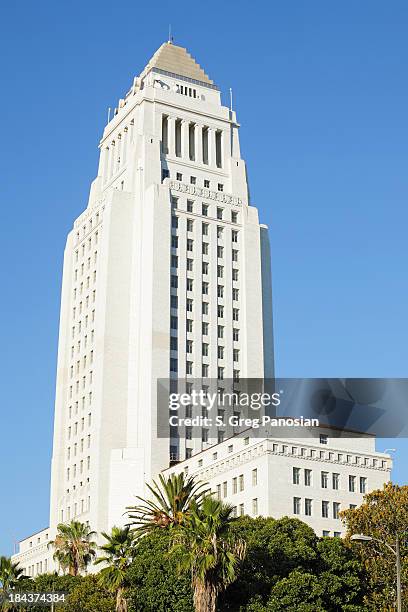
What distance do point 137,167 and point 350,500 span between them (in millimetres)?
47011

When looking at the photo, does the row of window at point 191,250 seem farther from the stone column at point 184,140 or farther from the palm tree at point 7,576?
the palm tree at point 7,576

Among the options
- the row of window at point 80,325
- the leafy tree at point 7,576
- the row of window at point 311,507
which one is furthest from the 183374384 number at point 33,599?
the row of window at point 80,325

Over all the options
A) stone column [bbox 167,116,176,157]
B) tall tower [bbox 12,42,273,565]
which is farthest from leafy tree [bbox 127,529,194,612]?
stone column [bbox 167,116,176,157]

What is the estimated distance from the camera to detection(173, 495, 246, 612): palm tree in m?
53.9

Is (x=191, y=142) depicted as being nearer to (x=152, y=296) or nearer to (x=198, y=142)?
(x=198, y=142)

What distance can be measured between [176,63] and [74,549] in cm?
6003

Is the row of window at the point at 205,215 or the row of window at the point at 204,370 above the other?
the row of window at the point at 205,215

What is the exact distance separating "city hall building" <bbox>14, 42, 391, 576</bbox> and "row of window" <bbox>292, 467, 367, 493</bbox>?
11.0ft

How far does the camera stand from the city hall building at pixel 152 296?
97.4m

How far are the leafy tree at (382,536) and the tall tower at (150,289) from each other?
3198 centimetres

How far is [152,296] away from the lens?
101 m

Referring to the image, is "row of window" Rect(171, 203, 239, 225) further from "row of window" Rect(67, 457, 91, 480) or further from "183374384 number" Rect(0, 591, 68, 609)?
"183374384 number" Rect(0, 591, 68, 609)

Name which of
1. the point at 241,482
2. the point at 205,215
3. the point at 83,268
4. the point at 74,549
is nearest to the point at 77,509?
the point at 74,549

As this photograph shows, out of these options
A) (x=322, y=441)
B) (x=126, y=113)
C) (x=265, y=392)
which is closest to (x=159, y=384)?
(x=265, y=392)
